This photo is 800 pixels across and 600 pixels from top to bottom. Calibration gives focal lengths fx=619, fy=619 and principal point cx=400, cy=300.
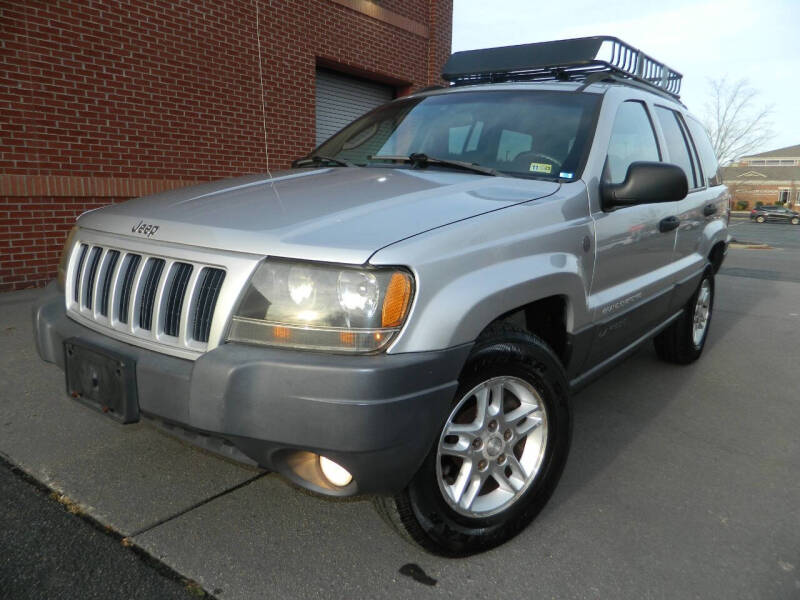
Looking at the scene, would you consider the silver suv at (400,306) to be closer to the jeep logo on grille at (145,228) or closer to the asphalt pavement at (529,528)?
the jeep logo on grille at (145,228)

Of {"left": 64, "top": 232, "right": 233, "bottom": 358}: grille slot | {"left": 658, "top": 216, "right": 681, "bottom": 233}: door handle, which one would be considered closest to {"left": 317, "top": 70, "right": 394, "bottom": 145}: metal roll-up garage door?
{"left": 658, "top": 216, "right": 681, "bottom": 233}: door handle

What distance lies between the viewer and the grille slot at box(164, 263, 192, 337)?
6.21 feet

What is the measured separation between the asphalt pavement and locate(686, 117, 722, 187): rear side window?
1.69 meters

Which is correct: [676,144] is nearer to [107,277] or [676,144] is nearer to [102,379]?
[107,277]

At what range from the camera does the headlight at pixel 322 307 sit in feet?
5.58

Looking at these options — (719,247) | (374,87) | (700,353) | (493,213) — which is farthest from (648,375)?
(374,87)

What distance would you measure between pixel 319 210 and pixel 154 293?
59 centimetres

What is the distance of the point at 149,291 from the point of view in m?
2.01

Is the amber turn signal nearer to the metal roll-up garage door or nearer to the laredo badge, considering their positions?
the laredo badge

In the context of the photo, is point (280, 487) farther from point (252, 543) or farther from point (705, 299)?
point (705, 299)

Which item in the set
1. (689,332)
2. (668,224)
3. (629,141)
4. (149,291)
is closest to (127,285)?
(149,291)

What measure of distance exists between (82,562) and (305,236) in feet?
4.15

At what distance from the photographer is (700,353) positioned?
461cm

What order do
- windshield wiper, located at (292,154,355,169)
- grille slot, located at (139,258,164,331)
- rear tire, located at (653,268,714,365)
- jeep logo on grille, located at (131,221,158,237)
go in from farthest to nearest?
rear tire, located at (653,268,714,365) < windshield wiper, located at (292,154,355,169) < jeep logo on grille, located at (131,221,158,237) < grille slot, located at (139,258,164,331)
